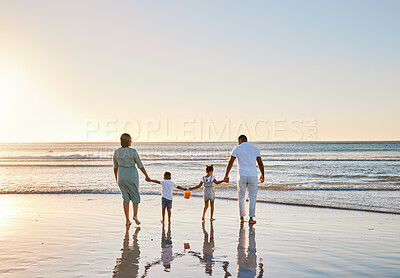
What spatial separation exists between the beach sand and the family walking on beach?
0.48 m

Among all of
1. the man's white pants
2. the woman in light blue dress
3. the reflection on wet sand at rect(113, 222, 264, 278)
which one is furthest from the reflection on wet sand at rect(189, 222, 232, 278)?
the woman in light blue dress

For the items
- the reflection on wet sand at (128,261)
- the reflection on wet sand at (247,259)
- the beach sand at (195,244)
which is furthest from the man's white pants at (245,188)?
the reflection on wet sand at (128,261)

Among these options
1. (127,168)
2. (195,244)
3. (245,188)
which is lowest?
(195,244)

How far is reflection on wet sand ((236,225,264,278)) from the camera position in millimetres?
4965

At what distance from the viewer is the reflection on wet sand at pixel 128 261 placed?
487 centimetres

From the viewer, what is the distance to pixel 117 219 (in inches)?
353

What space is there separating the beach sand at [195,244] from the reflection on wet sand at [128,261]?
0.04 feet

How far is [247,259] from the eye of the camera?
562 centimetres

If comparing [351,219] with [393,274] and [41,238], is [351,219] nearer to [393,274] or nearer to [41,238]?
[393,274]

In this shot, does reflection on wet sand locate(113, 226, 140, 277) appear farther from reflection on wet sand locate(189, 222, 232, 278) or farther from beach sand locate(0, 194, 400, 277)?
reflection on wet sand locate(189, 222, 232, 278)

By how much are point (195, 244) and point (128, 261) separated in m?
1.47

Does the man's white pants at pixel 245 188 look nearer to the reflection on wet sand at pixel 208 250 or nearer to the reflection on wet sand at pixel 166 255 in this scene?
the reflection on wet sand at pixel 208 250

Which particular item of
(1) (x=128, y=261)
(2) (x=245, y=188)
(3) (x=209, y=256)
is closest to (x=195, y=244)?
(3) (x=209, y=256)

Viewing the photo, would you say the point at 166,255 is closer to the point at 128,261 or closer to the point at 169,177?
the point at 128,261
